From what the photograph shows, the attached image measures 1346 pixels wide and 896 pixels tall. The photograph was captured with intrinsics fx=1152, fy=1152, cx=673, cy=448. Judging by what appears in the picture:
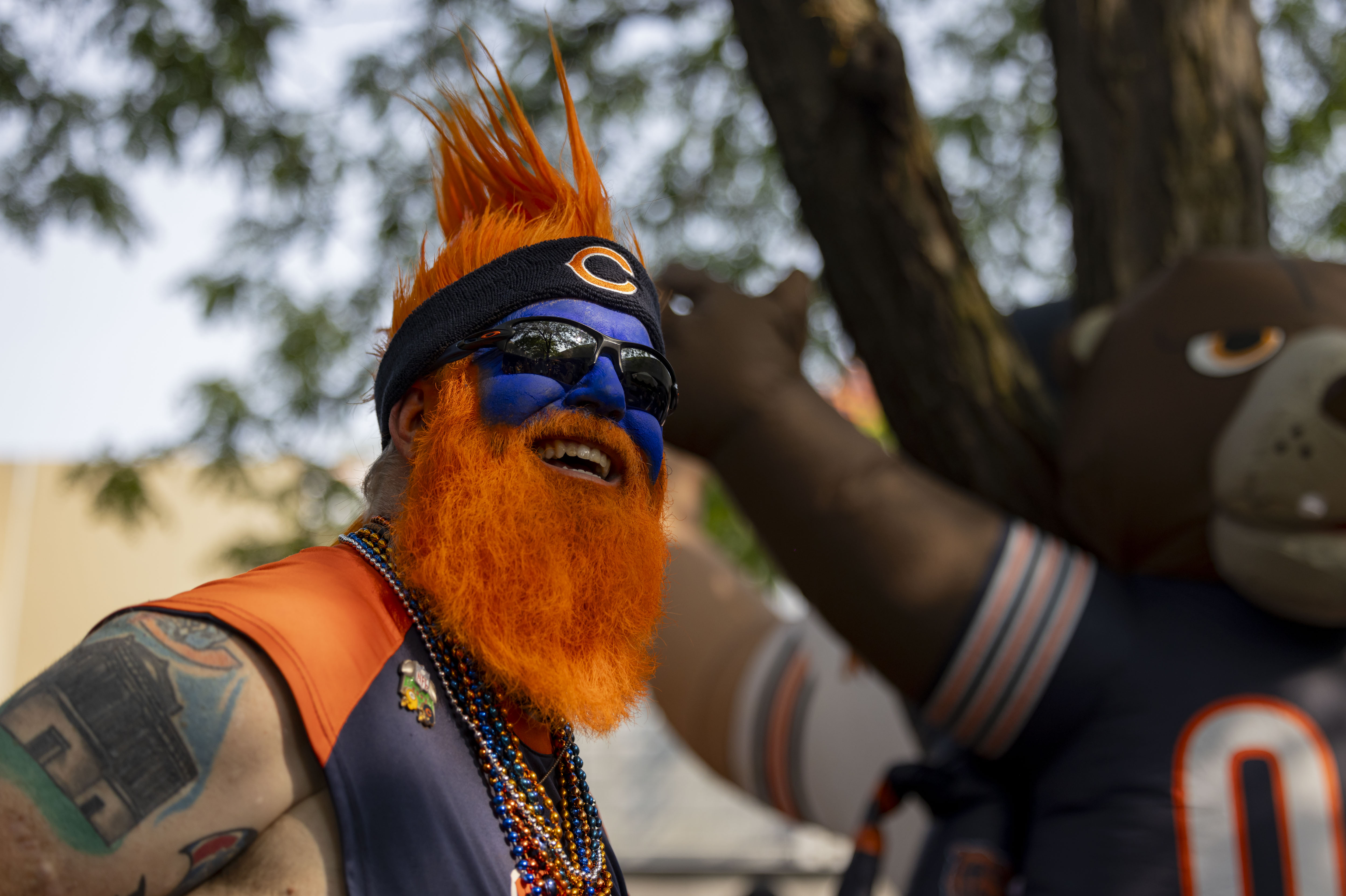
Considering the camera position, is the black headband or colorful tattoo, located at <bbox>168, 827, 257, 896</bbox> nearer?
colorful tattoo, located at <bbox>168, 827, 257, 896</bbox>

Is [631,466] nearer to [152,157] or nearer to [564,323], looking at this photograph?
[564,323]

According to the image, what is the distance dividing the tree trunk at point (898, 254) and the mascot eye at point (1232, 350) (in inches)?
20.3

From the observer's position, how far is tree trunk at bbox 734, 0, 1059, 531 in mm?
2957

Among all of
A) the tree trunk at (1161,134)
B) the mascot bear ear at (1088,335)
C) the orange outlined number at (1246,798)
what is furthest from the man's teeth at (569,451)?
the tree trunk at (1161,134)

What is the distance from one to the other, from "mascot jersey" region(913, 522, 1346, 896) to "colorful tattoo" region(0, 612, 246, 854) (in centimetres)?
180

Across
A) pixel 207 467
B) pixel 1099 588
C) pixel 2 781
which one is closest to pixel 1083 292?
pixel 1099 588

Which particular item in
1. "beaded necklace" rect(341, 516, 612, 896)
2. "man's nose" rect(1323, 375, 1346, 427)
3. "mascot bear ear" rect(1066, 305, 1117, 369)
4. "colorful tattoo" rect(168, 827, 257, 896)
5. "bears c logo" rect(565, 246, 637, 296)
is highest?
"bears c logo" rect(565, 246, 637, 296)

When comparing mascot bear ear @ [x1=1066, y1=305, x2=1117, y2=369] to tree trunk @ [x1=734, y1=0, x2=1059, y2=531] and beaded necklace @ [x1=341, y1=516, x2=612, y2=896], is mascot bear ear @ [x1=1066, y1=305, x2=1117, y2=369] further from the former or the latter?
beaded necklace @ [x1=341, y1=516, x2=612, y2=896]

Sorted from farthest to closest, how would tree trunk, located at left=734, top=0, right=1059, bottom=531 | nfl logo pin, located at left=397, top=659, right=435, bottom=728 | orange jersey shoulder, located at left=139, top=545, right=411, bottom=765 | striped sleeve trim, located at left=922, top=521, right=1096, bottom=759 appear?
tree trunk, located at left=734, top=0, right=1059, bottom=531
striped sleeve trim, located at left=922, top=521, right=1096, bottom=759
nfl logo pin, located at left=397, top=659, right=435, bottom=728
orange jersey shoulder, located at left=139, top=545, right=411, bottom=765

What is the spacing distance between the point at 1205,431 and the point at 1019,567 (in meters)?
0.52

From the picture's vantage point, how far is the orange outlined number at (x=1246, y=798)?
224 centimetres

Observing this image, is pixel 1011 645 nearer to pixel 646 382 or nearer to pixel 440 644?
pixel 646 382

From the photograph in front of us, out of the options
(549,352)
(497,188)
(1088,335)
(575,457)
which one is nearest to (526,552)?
(575,457)

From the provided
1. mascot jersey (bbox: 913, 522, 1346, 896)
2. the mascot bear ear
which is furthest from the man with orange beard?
the mascot bear ear
